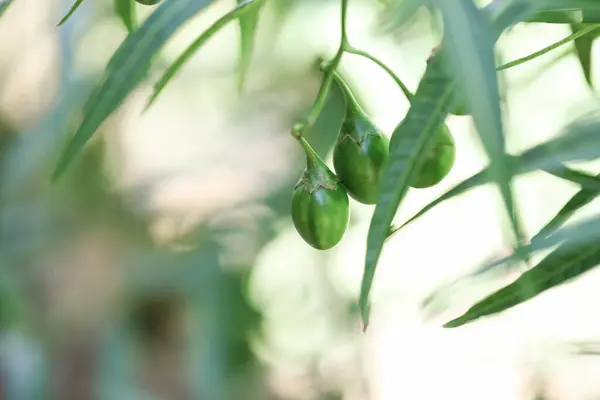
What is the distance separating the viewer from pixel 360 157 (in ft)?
1.51

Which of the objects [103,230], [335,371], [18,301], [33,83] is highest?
[33,83]

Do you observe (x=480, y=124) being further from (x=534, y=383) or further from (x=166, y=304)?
(x=166, y=304)

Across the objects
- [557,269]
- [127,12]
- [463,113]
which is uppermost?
[127,12]

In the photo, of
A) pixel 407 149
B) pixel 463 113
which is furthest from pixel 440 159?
pixel 407 149

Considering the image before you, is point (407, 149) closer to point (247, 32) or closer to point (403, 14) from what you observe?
point (403, 14)

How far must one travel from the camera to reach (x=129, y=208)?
194cm

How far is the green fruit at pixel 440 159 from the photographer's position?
1.44ft

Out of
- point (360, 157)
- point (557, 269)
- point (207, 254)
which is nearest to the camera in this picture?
point (557, 269)

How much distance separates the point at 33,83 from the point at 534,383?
4.79ft

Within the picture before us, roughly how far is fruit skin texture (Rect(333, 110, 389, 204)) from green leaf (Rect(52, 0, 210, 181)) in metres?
0.19

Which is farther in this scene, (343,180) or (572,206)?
(343,180)

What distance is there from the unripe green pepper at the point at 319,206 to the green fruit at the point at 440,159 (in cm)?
6

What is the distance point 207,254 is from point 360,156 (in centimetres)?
144

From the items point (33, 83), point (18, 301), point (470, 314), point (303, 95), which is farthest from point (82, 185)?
point (470, 314)
